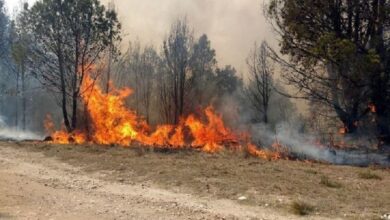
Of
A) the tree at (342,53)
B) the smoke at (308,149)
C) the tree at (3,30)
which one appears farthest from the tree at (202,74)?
the tree at (3,30)

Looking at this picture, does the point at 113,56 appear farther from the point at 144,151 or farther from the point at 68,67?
the point at 144,151

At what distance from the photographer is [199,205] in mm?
10078

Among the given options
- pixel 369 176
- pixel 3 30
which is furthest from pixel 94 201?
pixel 3 30

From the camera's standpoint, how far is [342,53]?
17.9 m

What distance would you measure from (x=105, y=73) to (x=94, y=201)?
24153mm

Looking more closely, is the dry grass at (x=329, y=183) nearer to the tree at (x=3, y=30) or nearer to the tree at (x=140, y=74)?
the tree at (x=140, y=74)

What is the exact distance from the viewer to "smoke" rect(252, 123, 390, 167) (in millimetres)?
18625

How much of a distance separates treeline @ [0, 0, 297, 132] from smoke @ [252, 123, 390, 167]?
4.63m

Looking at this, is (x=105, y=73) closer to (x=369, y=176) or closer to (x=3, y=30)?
(x=3, y=30)

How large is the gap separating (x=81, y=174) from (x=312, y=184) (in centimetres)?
707

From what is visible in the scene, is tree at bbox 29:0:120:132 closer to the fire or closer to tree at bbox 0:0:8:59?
the fire

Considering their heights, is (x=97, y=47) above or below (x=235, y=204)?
above

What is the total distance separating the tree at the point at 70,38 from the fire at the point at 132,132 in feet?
5.45

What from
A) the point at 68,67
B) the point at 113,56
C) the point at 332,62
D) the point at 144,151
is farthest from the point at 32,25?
the point at 332,62
